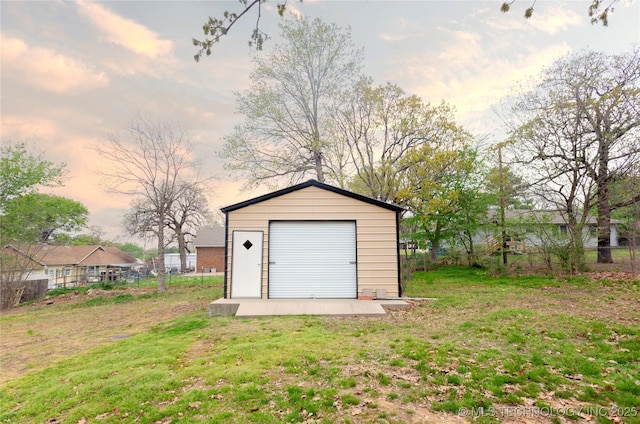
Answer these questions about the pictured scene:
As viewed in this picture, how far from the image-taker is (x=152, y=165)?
13867mm

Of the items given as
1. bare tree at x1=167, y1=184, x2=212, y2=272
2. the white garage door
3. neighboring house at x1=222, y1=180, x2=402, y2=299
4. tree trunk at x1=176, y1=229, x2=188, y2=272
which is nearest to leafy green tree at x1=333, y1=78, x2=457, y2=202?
neighboring house at x1=222, y1=180, x2=402, y2=299

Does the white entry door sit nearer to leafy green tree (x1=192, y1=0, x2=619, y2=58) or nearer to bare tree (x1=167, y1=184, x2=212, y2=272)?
leafy green tree (x1=192, y1=0, x2=619, y2=58)

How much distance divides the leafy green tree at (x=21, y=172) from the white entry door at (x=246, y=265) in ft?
56.4

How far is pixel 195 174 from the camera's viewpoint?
14.5 meters

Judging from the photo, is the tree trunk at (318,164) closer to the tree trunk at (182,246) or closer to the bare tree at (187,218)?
the bare tree at (187,218)

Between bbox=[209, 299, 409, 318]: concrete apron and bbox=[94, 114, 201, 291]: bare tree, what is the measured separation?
24.2ft

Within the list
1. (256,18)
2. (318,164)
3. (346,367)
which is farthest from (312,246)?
(318,164)

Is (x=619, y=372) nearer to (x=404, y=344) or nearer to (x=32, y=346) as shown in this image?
(x=404, y=344)

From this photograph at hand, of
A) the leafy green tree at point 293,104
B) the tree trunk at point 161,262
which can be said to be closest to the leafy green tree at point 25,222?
the tree trunk at point 161,262

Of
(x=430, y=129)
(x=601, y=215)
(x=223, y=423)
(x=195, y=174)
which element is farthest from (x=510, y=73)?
(x=223, y=423)

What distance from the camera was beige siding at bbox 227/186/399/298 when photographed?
28.3 ft

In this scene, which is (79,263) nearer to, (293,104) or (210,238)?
(210,238)

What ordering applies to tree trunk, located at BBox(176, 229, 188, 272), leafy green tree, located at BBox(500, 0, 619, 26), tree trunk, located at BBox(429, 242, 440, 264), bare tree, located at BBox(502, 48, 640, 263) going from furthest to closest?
tree trunk, located at BBox(176, 229, 188, 272) < tree trunk, located at BBox(429, 242, 440, 264) < bare tree, located at BBox(502, 48, 640, 263) < leafy green tree, located at BBox(500, 0, 619, 26)

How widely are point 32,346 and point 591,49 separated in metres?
20.2
